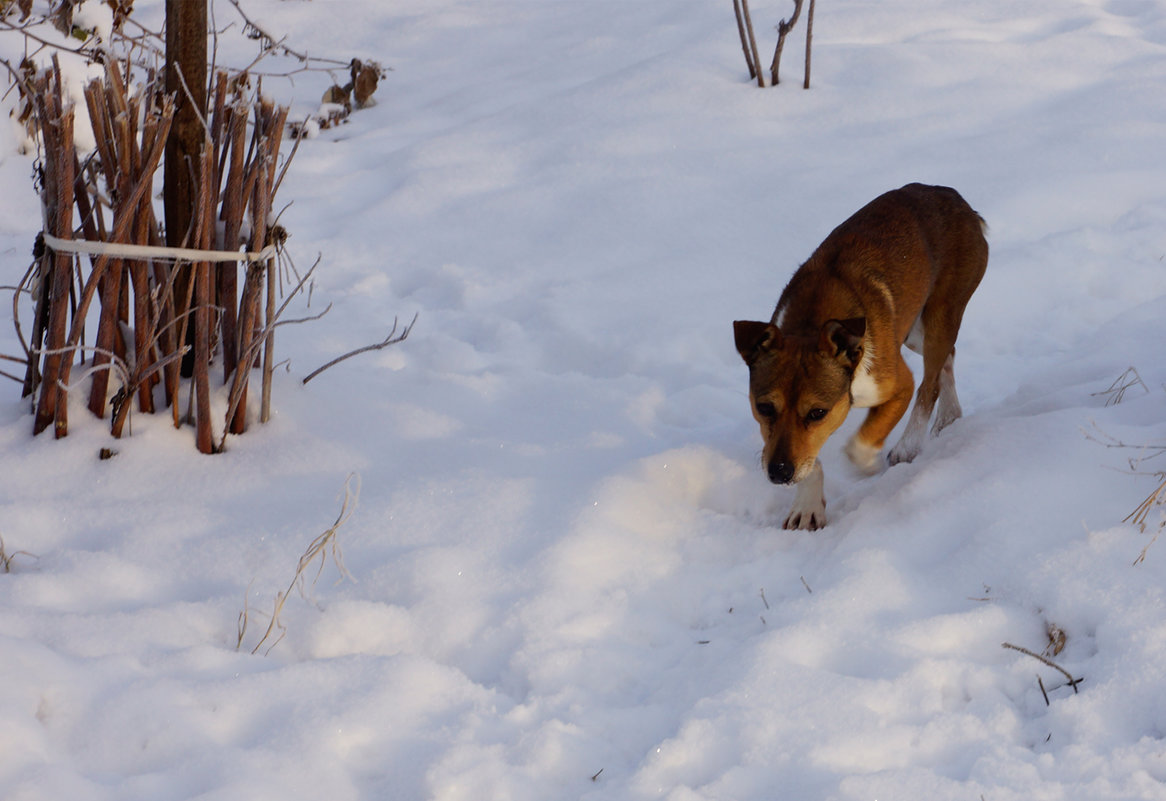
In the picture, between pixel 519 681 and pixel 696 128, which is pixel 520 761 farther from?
pixel 696 128

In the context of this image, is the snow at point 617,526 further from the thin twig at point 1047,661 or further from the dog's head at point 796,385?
the dog's head at point 796,385

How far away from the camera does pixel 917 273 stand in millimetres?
4355

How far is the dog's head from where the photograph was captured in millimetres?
3557

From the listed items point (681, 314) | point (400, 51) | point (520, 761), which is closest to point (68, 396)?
point (520, 761)

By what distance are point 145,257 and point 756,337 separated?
2142 millimetres

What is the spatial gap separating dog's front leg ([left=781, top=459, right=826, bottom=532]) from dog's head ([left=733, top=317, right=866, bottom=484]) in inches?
3.6

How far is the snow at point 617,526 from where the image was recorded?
96.0 inches

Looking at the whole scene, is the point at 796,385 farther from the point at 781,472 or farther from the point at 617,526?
the point at 617,526

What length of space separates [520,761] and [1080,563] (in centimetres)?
174

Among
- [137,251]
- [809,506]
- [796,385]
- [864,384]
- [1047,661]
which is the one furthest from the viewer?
[864,384]

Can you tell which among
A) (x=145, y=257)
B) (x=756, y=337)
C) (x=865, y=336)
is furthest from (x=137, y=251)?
(x=865, y=336)

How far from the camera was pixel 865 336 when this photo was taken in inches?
154

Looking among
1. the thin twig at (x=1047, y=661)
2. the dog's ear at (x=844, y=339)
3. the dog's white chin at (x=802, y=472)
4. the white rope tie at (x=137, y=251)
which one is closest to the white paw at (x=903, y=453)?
the dog's ear at (x=844, y=339)

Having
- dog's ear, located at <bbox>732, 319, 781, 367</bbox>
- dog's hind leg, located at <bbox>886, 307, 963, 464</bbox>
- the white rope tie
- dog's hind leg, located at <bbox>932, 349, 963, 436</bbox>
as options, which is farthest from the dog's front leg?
the white rope tie
